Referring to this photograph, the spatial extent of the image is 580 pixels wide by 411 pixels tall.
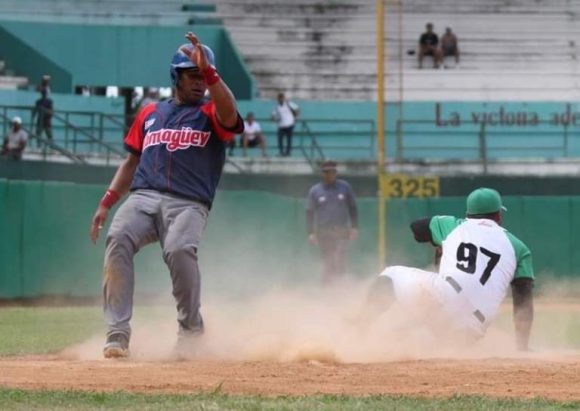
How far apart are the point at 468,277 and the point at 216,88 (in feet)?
6.98

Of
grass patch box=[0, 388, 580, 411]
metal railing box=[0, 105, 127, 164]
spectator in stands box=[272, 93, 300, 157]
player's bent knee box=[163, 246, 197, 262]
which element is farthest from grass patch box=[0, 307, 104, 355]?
spectator in stands box=[272, 93, 300, 157]

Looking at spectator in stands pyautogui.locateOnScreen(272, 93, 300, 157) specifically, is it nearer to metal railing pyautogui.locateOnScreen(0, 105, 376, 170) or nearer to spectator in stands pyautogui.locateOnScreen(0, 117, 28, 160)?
metal railing pyautogui.locateOnScreen(0, 105, 376, 170)

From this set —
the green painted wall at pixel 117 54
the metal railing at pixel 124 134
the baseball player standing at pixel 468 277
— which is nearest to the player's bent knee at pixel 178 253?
the baseball player standing at pixel 468 277

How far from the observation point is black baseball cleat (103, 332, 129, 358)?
9.57m

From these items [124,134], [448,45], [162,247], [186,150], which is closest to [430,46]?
[448,45]

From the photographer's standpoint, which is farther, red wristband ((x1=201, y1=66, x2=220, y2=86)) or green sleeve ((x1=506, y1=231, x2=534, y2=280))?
green sleeve ((x1=506, y1=231, x2=534, y2=280))

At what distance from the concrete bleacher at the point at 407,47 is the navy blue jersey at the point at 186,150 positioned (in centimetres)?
2311

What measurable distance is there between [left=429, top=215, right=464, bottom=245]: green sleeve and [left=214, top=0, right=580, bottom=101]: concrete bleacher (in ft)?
73.9

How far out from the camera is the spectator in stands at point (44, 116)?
88.9ft

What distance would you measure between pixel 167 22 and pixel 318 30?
3.61 m

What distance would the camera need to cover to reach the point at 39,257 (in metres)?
21.4

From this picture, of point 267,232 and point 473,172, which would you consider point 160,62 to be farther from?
point 267,232

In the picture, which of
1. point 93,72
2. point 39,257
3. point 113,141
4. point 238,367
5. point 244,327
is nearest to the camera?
point 238,367

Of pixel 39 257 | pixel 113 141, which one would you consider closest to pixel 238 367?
pixel 39 257
